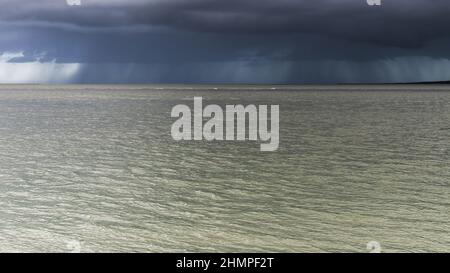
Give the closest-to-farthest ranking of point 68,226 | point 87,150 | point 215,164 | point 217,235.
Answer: point 217,235 < point 68,226 < point 215,164 < point 87,150

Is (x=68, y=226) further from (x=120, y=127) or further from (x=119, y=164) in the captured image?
(x=120, y=127)

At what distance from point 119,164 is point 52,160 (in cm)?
361

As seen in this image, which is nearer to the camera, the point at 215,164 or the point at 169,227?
the point at 169,227

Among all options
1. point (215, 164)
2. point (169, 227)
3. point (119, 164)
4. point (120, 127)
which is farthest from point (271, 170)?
point (120, 127)

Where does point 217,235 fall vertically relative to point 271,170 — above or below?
below

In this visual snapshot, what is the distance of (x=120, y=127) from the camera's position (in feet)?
132

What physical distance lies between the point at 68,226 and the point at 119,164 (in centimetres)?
927
